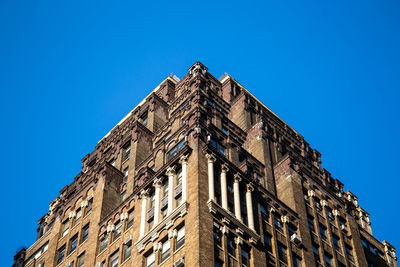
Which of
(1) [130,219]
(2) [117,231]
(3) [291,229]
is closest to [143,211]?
(1) [130,219]

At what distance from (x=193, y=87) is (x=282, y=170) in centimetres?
1734

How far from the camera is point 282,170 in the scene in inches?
3324

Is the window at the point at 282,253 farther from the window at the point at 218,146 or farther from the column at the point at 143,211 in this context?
the column at the point at 143,211

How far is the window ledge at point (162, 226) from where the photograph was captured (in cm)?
6606

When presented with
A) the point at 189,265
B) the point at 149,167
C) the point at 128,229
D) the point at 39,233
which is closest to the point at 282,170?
the point at 149,167

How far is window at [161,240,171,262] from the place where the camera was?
6431cm

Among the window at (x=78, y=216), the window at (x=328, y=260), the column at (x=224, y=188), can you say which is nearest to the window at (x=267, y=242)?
the column at (x=224, y=188)

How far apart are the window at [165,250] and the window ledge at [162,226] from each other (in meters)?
1.38

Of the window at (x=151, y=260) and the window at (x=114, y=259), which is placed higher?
the window at (x=114, y=259)

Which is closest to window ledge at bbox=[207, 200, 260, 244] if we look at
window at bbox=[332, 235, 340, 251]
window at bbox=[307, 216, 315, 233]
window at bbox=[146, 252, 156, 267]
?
window at bbox=[146, 252, 156, 267]

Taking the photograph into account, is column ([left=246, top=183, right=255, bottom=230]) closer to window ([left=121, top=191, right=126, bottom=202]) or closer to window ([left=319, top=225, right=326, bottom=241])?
window ([left=319, top=225, right=326, bottom=241])

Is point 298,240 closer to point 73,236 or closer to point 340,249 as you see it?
point 340,249

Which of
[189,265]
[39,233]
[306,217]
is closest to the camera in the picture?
[189,265]

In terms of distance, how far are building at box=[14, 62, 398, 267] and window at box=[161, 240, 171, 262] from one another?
12 centimetres
